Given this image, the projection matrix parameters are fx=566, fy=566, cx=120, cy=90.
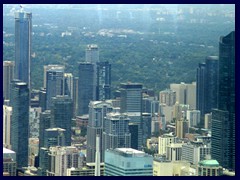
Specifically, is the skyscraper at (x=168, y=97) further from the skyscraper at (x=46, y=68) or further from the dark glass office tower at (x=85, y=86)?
the skyscraper at (x=46, y=68)

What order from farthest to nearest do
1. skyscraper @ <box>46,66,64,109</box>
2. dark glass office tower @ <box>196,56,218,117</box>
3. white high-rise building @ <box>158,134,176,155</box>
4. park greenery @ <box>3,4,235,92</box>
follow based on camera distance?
skyscraper @ <box>46,66,64,109</box> → dark glass office tower @ <box>196,56,218,117</box> → white high-rise building @ <box>158,134,176,155</box> → park greenery @ <box>3,4,235,92</box>

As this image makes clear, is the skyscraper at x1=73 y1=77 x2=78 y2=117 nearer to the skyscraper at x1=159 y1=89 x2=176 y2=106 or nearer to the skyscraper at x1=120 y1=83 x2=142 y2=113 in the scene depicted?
the skyscraper at x1=120 y1=83 x2=142 y2=113

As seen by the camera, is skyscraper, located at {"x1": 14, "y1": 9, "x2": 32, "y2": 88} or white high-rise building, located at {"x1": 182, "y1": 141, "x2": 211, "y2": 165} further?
skyscraper, located at {"x1": 14, "y1": 9, "x2": 32, "y2": 88}

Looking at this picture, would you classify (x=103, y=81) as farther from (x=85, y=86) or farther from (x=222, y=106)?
(x=222, y=106)

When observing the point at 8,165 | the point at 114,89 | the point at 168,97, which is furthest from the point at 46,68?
the point at 8,165

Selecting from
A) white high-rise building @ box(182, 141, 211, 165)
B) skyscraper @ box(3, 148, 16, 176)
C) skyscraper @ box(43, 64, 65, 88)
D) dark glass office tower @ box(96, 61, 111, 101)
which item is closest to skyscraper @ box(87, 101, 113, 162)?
dark glass office tower @ box(96, 61, 111, 101)

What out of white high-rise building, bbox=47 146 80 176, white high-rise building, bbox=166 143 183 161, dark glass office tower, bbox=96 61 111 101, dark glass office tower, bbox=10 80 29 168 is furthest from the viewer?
dark glass office tower, bbox=96 61 111 101

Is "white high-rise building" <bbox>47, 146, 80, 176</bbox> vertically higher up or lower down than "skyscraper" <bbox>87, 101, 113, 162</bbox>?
lower down

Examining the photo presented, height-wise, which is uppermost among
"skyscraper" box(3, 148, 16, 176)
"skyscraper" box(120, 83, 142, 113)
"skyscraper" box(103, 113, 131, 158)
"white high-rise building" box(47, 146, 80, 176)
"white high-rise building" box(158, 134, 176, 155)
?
"skyscraper" box(120, 83, 142, 113)
